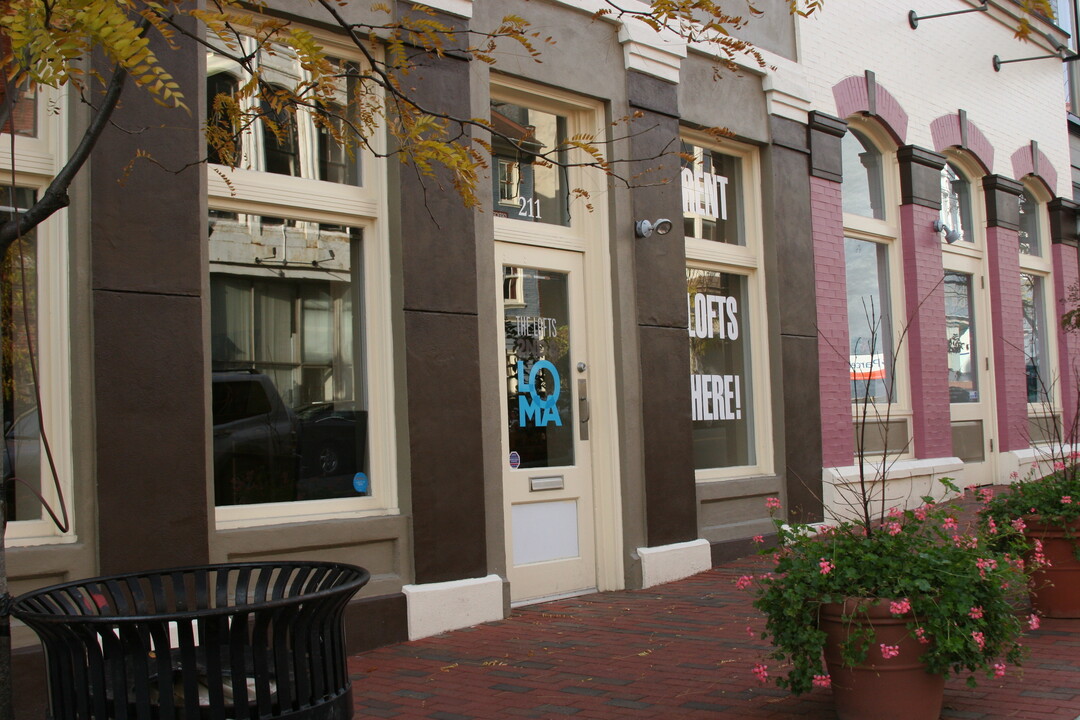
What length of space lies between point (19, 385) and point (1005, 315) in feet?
35.5

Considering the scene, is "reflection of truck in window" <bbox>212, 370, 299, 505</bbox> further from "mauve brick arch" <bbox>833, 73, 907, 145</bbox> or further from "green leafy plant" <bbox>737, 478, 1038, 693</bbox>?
"mauve brick arch" <bbox>833, 73, 907, 145</bbox>

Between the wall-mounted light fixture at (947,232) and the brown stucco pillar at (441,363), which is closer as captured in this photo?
the brown stucco pillar at (441,363)

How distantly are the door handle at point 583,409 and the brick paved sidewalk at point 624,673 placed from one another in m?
1.24

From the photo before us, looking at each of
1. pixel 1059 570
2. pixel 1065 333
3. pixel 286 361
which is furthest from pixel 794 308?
pixel 1065 333

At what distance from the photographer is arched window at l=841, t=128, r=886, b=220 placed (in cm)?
1088

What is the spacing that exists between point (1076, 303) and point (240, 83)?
37.1ft

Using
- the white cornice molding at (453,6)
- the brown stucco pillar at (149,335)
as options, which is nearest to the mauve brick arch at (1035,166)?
the white cornice molding at (453,6)

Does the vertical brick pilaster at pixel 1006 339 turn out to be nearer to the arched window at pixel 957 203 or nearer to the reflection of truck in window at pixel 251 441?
the arched window at pixel 957 203

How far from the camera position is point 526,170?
25.4 ft

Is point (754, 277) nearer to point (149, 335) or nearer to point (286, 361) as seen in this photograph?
point (286, 361)

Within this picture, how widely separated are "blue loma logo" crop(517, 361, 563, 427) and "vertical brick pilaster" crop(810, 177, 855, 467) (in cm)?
307

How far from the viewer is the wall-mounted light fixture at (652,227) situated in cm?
797

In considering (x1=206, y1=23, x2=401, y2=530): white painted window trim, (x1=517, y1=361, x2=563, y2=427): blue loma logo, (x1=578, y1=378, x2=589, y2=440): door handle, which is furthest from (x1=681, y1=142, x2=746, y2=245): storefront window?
(x1=206, y1=23, x2=401, y2=530): white painted window trim

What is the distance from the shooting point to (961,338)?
12.4m
